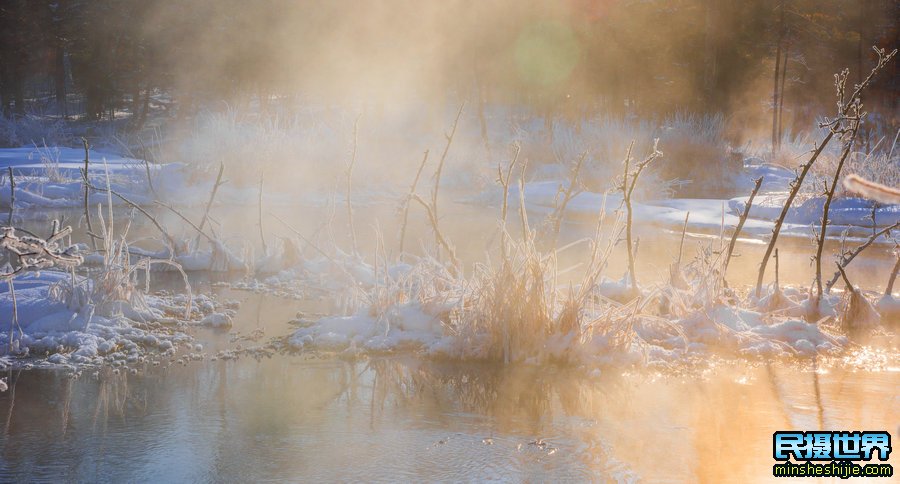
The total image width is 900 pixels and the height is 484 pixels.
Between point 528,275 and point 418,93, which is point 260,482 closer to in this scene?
point 528,275

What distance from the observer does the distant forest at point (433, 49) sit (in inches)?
1364

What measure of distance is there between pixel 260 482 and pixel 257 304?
13.6 feet

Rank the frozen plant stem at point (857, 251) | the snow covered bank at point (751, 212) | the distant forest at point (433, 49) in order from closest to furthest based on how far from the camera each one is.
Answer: the frozen plant stem at point (857, 251)
the snow covered bank at point (751, 212)
the distant forest at point (433, 49)

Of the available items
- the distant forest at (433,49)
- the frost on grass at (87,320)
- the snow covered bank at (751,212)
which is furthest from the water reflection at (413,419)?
the distant forest at (433,49)

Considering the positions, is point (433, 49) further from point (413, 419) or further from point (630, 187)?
point (413, 419)

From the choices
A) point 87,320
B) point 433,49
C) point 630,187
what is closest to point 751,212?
point 630,187

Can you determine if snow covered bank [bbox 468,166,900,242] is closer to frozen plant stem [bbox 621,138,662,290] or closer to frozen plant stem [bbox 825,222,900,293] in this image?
frozen plant stem [bbox 825,222,900,293]

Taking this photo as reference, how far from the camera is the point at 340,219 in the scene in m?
15.8

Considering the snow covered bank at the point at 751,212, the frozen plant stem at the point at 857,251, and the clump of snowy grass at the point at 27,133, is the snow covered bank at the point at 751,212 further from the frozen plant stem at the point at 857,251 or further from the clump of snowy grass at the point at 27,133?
the clump of snowy grass at the point at 27,133

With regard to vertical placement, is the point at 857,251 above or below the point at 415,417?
above

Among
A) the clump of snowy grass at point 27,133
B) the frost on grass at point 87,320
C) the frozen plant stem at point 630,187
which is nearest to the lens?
the frost on grass at point 87,320

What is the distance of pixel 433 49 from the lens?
3856 centimetres

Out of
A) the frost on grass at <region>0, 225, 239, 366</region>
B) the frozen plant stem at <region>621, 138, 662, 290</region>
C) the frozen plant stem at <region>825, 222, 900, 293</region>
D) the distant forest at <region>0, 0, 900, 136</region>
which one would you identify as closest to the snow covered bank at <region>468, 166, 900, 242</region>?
the frozen plant stem at <region>825, 222, 900, 293</region>

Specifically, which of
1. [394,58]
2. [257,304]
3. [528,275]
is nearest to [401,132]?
[394,58]
